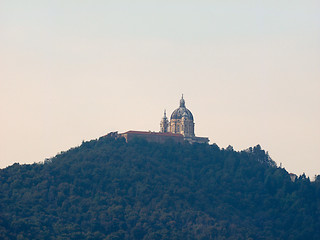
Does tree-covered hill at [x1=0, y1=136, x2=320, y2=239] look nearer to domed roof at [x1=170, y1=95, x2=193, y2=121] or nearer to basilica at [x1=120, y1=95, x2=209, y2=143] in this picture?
basilica at [x1=120, y1=95, x2=209, y2=143]

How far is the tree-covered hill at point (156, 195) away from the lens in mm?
121250

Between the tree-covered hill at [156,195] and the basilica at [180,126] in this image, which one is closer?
the tree-covered hill at [156,195]

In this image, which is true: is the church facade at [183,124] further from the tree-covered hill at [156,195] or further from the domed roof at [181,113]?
the tree-covered hill at [156,195]

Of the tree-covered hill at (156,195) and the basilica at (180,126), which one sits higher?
the basilica at (180,126)

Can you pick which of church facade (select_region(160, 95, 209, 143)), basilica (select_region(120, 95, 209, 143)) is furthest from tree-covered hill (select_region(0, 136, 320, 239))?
church facade (select_region(160, 95, 209, 143))

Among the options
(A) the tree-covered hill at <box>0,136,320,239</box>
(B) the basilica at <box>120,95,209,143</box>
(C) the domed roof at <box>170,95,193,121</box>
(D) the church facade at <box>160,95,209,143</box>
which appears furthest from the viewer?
(C) the domed roof at <box>170,95,193,121</box>

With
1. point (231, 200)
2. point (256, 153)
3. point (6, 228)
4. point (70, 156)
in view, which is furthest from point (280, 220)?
point (6, 228)

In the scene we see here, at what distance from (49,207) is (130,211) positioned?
8.79 m

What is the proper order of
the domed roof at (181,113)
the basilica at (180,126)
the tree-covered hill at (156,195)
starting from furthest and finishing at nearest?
the domed roof at (181,113)
the basilica at (180,126)
the tree-covered hill at (156,195)

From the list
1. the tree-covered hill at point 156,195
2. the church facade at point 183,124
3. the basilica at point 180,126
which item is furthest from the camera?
the church facade at point 183,124

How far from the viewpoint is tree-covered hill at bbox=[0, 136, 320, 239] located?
398 ft

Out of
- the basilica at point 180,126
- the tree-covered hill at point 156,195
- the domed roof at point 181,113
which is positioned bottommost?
the tree-covered hill at point 156,195

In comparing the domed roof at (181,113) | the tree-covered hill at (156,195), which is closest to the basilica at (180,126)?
the domed roof at (181,113)

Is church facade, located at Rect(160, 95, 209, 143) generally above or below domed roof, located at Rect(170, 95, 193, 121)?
below
